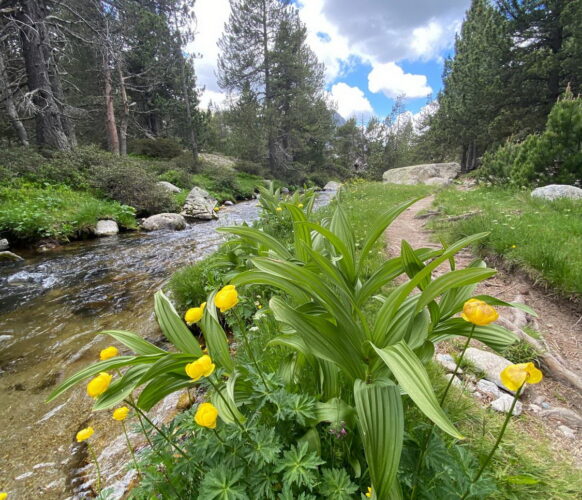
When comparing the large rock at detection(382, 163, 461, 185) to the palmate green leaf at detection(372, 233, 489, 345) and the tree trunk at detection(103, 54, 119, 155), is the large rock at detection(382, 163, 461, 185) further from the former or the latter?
the palmate green leaf at detection(372, 233, 489, 345)

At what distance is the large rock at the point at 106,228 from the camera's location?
7758mm

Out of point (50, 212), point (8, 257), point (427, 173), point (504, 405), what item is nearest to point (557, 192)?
point (504, 405)

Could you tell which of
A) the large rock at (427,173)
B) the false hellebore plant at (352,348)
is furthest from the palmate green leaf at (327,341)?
the large rock at (427,173)

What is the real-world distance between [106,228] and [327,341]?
8.66 m

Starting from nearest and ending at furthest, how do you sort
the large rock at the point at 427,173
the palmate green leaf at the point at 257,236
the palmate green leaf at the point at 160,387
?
the palmate green leaf at the point at 160,387 → the palmate green leaf at the point at 257,236 → the large rock at the point at 427,173

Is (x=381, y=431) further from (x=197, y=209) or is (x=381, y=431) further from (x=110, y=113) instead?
(x=110, y=113)

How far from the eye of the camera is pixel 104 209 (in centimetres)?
836

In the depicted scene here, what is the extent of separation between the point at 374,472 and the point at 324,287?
0.57 metres

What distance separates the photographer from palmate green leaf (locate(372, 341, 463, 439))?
71 centimetres

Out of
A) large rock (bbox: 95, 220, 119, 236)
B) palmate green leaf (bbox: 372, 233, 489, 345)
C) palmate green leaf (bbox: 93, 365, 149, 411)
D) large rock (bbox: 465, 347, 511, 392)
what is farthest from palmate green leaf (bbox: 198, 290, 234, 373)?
large rock (bbox: 95, 220, 119, 236)

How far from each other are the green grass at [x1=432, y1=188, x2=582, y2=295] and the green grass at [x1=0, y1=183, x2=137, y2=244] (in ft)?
27.7

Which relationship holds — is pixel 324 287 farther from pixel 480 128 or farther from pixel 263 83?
pixel 263 83

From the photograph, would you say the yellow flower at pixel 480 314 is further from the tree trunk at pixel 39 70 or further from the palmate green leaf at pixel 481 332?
the tree trunk at pixel 39 70

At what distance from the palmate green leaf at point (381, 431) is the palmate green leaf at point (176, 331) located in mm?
694
